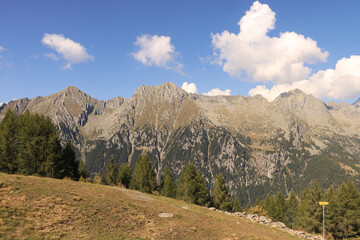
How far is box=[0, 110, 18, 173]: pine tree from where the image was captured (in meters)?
44.7

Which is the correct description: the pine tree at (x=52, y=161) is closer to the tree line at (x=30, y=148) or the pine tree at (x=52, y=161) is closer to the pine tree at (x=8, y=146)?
the tree line at (x=30, y=148)

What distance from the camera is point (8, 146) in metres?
45.7

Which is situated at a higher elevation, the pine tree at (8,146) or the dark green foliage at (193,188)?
the pine tree at (8,146)

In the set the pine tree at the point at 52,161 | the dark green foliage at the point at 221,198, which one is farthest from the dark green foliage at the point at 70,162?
the dark green foliage at the point at 221,198

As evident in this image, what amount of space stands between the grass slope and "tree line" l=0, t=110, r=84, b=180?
18.6m

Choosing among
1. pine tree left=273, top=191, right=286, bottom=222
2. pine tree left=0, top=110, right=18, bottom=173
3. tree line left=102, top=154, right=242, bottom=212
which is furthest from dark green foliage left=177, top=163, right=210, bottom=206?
pine tree left=0, top=110, right=18, bottom=173

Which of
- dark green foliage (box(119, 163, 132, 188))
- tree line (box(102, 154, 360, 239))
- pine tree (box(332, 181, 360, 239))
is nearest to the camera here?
pine tree (box(332, 181, 360, 239))

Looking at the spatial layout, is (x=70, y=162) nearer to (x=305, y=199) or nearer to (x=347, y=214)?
(x=305, y=199)

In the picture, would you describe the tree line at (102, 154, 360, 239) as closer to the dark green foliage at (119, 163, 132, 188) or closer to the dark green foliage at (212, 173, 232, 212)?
the dark green foliage at (212, 173, 232, 212)

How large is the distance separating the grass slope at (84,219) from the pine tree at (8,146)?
23.3 metres

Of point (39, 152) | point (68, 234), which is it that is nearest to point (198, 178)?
point (39, 152)

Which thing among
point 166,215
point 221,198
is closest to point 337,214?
point 221,198

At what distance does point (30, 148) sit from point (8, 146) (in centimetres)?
678

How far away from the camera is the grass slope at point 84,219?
729 inches
